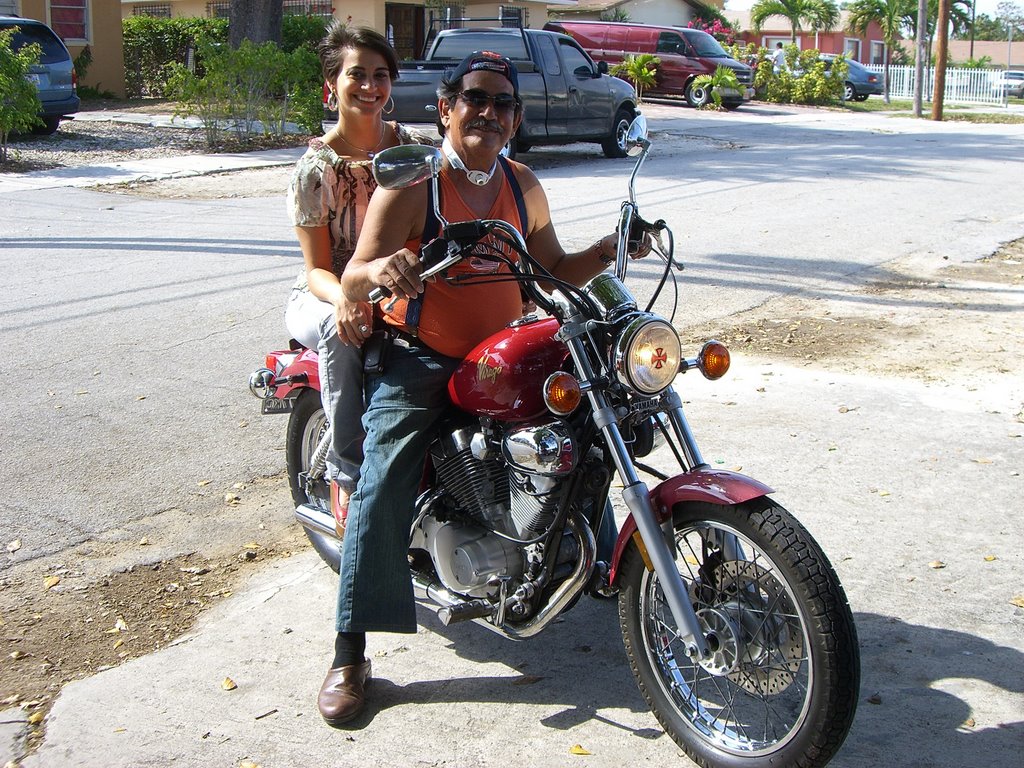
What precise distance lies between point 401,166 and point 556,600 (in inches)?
51.1

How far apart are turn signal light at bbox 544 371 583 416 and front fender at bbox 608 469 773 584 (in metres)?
0.33

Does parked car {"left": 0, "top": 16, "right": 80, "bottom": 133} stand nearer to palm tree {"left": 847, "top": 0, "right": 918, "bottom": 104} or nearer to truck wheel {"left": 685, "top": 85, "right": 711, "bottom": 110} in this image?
truck wheel {"left": 685, "top": 85, "right": 711, "bottom": 110}

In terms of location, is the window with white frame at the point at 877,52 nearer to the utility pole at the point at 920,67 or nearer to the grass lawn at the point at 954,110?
the grass lawn at the point at 954,110

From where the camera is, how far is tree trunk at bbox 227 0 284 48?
69.2ft

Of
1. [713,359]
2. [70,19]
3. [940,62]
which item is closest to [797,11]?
[940,62]

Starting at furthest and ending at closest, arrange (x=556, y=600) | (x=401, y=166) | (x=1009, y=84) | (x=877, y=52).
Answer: (x=877, y=52)
(x=1009, y=84)
(x=556, y=600)
(x=401, y=166)

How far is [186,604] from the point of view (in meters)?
4.16

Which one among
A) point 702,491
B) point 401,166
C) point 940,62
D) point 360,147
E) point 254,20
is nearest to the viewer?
point 401,166

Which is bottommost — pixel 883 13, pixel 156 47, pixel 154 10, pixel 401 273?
pixel 401 273

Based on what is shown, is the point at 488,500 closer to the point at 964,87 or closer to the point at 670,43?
the point at 670,43

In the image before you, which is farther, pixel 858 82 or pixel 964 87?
pixel 964 87

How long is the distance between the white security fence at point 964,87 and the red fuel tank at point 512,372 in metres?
44.8

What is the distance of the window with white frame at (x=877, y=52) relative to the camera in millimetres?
66688

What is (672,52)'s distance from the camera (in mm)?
32938
